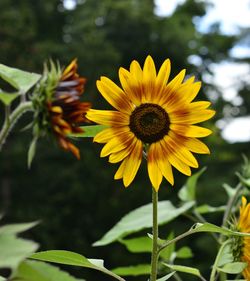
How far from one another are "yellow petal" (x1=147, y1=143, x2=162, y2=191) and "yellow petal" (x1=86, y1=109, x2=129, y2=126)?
0.04 metres

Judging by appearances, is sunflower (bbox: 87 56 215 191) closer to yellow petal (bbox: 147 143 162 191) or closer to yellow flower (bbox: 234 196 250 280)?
yellow petal (bbox: 147 143 162 191)

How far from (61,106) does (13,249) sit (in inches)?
5.5

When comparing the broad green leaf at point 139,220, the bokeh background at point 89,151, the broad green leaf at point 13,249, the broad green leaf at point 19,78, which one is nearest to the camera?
the broad green leaf at point 13,249

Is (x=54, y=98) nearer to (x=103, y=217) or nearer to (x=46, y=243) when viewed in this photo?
(x=46, y=243)

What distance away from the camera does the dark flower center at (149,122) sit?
58 centimetres

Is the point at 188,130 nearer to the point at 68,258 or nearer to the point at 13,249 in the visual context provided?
the point at 68,258

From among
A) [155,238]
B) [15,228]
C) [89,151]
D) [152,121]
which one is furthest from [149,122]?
[89,151]

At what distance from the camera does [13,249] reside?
13.1 inches

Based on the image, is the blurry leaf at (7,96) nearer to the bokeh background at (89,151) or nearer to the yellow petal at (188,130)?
the yellow petal at (188,130)

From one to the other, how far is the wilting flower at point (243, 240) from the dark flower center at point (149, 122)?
133 mm

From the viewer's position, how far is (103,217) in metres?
8.11

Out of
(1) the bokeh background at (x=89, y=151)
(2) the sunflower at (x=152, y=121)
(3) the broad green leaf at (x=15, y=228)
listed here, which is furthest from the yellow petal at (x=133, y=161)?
(1) the bokeh background at (x=89, y=151)

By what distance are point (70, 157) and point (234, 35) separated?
4108 millimetres

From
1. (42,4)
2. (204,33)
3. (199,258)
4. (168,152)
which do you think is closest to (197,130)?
(168,152)
